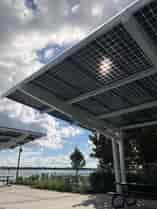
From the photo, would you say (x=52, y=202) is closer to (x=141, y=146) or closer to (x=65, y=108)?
(x=65, y=108)

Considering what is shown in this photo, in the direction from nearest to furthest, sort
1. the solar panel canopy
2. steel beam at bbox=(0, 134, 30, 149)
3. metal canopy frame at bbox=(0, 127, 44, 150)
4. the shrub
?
1. the solar panel canopy
2. the shrub
3. metal canopy frame at bbox=(0, 127, 44, 150)
4. steel beam at bbox=(0, 134, 30, 149)

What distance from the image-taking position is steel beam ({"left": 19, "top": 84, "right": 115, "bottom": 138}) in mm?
9078

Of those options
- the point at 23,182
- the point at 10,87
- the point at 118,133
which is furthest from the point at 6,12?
the point at 23,182

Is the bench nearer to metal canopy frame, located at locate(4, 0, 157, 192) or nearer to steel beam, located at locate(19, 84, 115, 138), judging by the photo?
metal canopy frame, located at locate(4, 0, 157, 192)

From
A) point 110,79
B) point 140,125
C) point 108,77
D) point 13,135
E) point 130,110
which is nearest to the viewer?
point 108,77

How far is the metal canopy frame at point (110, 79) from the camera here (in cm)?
552

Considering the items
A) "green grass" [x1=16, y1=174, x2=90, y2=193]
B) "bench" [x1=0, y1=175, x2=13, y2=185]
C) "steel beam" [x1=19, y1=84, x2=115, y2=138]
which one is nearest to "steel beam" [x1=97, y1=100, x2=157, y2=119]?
"steel beam" [x1=19, y1=84, x2=115, y2=138]

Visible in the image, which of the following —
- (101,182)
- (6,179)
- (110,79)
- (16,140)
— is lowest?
(6,179)

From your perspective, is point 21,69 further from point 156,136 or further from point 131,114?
point 156,136

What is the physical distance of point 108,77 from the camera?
7859 mm

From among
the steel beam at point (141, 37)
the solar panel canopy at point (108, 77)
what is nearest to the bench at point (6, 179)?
the solar panel canopy at point (108, 77)

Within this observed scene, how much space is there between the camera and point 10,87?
30.3 feet

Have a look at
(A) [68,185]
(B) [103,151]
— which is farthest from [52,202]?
(B) [103,151]

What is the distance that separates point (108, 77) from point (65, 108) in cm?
323
